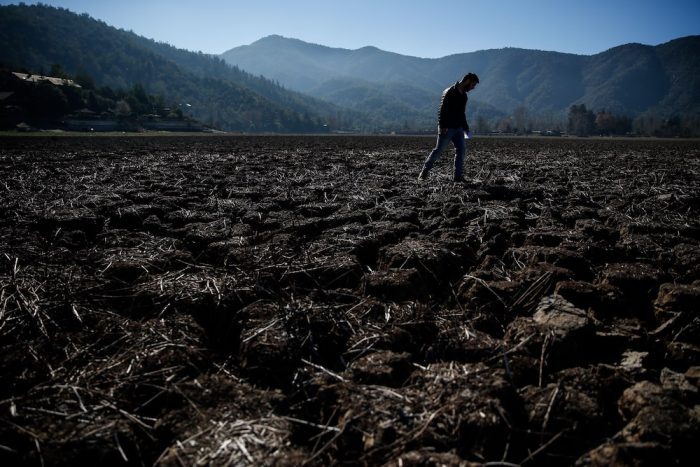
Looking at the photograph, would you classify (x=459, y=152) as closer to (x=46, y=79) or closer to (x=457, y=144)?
(x=457, y=144)

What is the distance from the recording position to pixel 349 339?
7.23 feet

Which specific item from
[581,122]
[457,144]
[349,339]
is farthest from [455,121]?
[581,122]

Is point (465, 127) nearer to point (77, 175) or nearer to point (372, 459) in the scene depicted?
point (372, 459)

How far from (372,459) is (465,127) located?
723 cm

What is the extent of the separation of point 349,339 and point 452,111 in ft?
21.3

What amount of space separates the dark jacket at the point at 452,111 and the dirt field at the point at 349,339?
348 cm

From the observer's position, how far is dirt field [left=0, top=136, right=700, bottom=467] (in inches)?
60.4

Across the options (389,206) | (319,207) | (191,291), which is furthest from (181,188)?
(191,291)

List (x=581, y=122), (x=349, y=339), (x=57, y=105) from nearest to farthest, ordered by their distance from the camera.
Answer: (x=349, y=339)
(x=57, y=105)
(x=581, y=122)

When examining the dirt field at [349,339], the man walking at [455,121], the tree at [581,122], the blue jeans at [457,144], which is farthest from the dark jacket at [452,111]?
the tree at [581,122]

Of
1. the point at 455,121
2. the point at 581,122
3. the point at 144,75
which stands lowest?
the point at 455,121

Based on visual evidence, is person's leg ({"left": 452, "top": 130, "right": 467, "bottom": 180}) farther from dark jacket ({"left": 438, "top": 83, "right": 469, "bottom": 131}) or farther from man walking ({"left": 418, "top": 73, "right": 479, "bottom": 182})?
dark jacket ({"left": 438, "top": 83, "right": 469, "bottom": 131})

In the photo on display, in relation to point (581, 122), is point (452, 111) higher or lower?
lower

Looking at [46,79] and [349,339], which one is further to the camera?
[46,79]
